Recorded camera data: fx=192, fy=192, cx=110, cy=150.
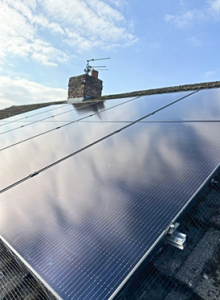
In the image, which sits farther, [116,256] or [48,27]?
[48,27]

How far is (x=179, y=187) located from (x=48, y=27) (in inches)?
373

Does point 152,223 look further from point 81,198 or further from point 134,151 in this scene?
point 134,151

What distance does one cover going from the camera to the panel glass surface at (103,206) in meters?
1.32

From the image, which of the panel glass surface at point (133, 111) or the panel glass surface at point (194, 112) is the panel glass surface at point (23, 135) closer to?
the panel glass surface at point (133, 111)

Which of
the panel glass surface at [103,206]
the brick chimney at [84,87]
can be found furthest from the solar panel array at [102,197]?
the brick chimney at [84,87]

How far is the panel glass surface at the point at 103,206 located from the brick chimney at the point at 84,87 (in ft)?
27.3

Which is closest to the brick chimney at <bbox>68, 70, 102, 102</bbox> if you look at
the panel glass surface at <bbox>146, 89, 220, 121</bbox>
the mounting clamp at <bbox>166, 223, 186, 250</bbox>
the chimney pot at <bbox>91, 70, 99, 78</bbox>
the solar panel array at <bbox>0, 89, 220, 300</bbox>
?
the chimney pot at <bbox>91, 70, 99, 78</bbox>

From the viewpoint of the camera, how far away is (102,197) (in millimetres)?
1967

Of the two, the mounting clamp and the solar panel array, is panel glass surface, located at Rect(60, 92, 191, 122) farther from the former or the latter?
the mounting clamp

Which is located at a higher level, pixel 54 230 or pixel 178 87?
pixel 178 87

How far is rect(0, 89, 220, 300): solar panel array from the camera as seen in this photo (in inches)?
52.5

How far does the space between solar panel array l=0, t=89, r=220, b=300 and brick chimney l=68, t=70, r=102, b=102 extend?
7612 millimetres

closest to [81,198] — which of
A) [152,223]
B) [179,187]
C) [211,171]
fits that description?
[152,223]

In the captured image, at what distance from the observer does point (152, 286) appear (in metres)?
1.60
